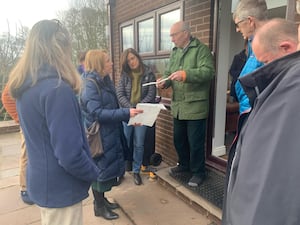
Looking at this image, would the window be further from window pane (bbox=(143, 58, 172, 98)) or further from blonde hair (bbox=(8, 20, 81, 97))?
blonde hair (bbox=(8, 20, 81, 97))

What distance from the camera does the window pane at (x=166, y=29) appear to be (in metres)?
3.72

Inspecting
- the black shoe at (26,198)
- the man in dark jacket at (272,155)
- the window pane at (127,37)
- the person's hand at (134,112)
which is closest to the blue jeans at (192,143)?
the person's hand at (134,112)

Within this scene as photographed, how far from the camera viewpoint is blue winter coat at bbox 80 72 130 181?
7.90ft

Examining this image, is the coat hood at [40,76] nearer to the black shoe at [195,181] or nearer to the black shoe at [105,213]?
the black shoe at [105,213]

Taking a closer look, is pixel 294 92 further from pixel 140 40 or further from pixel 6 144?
pixel 6 144

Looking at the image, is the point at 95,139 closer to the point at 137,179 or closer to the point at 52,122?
the point at 52,122

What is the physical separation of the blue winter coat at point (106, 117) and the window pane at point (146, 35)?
6.36 ft

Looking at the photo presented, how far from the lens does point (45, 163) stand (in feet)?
4.83

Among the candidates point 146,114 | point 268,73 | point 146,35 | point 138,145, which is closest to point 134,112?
point 146,114

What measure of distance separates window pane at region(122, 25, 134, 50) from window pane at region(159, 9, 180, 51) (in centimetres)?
106

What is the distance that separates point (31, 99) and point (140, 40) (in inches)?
136

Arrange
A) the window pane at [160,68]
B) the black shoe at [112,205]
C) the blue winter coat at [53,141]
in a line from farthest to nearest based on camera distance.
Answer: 1. the window pane at [160,68]
2. the black shoe at [112,205]
3. the blue winter coat at [53,141]

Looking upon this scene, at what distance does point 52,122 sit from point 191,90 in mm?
1819

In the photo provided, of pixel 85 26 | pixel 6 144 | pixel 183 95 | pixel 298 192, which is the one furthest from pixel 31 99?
pixel 85 26
